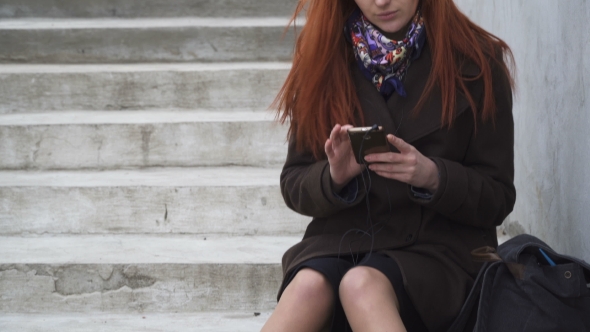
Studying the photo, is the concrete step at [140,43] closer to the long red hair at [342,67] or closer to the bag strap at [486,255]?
the long red hair at [342,67]

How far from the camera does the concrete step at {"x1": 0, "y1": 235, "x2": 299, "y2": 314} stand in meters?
2.74

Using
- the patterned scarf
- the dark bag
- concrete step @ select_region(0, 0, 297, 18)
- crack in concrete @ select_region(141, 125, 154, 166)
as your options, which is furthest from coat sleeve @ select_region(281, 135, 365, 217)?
concrete step @ select_region(0, 0, 297, 18)

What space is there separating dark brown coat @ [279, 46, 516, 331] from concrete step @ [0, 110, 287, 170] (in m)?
1.40

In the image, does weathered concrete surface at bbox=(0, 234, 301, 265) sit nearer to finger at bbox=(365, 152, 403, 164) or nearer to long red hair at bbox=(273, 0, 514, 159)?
long red hair at bbox=(273, 0, 514, 159)

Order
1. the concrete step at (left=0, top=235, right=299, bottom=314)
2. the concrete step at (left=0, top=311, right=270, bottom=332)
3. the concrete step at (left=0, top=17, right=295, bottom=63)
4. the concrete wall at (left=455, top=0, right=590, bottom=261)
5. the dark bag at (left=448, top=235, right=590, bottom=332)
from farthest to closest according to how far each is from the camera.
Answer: the concrete step at (left=0, top=17, right=295, bottom=63) → the concrete step at (left=0, top=235, right=299, bottom=314) → the concrete step at (left=0, top=311, right=270, bottom=332) → the concrete wall at (left=455, top=0, right=590, bottom=261) → the dark bag at (left=448, top=235, right=590, bottom=332)

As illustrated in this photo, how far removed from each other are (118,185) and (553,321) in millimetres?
2032

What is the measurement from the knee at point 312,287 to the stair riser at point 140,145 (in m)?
1.64

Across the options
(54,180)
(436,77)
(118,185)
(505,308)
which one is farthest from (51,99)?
(505,308)

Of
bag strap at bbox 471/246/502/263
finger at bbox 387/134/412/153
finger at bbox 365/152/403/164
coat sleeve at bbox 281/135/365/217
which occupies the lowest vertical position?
bag strap at bbox 471/246/502/263

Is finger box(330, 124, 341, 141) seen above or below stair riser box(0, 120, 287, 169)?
above

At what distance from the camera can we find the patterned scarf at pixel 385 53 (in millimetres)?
1964

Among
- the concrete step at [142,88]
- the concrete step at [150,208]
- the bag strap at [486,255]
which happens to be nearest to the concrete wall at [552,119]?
the bag strap at [486,255]

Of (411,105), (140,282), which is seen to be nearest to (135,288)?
(140,282)

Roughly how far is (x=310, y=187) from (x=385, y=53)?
41 centimetres
